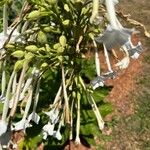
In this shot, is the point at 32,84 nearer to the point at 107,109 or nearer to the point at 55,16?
the point at 55,16

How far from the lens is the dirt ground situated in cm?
495

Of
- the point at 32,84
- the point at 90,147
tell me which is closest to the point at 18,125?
the point at 32,84

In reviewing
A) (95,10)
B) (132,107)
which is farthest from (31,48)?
(132,107)

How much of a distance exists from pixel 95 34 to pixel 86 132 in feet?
3.16

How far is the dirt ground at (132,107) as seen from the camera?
4953 millimetres

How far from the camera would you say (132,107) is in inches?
211

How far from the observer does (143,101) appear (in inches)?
215

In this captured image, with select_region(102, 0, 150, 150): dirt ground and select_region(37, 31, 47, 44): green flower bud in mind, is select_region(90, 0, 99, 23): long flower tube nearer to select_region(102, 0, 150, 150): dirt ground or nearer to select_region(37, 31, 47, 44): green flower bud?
select_region(37, 31, 47, 44): green flower bud

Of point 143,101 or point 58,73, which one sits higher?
point 58,73

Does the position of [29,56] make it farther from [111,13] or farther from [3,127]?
[111,13]

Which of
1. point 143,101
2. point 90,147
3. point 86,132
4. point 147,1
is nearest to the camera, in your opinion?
point 86,132

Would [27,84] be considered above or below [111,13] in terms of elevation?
below

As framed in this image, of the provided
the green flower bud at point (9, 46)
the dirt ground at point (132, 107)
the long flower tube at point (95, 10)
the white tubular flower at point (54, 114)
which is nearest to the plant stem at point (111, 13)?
the long flower tube at point (95, 10)

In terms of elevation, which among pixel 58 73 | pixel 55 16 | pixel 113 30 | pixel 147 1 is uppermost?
pixel 113 30
